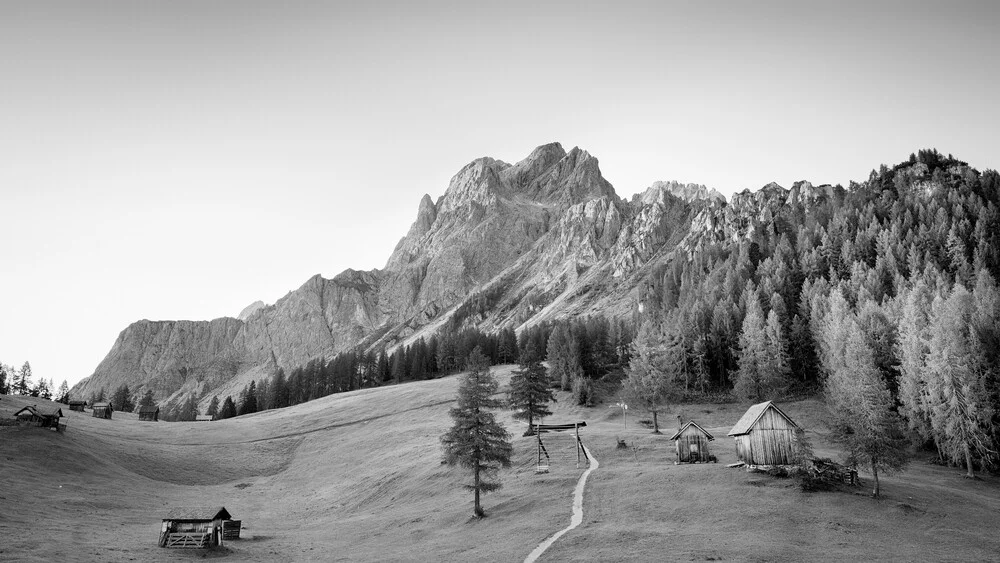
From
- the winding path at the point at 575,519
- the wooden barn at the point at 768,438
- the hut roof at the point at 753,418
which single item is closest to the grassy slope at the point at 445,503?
the winding path at the point at 575,519

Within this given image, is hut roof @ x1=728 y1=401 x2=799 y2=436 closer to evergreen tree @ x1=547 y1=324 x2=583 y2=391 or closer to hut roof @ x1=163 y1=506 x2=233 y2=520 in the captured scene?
hut roof @ x1=163 y1=506 x2=233 y2=520

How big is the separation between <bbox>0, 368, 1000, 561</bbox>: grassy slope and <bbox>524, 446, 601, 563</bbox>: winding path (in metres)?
0.64

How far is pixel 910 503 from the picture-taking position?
42.2m

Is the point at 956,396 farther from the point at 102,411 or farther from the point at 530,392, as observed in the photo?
the point at 102,411

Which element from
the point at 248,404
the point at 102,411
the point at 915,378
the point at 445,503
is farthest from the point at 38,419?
the point at 915,378

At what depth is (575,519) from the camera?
39219 millimetres

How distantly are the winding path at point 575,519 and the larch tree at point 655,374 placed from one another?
2539 centimetres

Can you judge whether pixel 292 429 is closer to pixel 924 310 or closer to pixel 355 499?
pixel 355 499

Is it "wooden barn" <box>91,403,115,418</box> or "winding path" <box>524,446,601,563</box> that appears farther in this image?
"wooden barn" <box>91,403,115,418</box>

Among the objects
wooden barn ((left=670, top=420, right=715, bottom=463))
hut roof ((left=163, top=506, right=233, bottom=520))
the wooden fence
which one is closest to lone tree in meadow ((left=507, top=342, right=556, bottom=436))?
wooden barn ((left=670, top=420, right=715, bottom=463))

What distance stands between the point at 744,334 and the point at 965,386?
4049cm

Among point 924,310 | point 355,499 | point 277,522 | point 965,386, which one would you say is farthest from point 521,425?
point 924,310

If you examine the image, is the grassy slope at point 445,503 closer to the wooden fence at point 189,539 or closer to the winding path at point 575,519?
the winding path at point 575,519

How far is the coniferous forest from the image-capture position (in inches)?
2498
